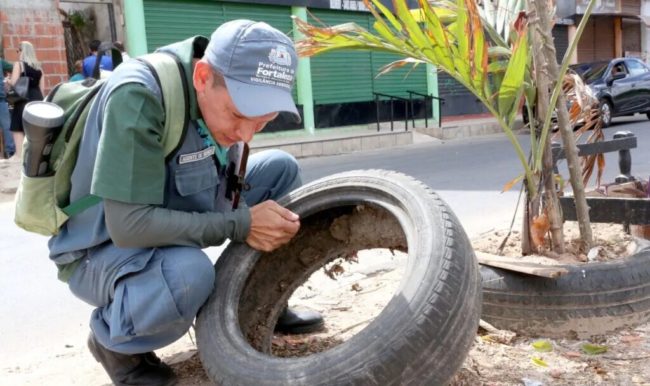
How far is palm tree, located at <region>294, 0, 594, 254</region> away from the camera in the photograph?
283cm

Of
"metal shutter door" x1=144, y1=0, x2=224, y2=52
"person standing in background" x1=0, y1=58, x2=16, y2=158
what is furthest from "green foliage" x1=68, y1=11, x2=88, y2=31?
"person standing in background" x1=0, y1=58, x2=16, y2=158

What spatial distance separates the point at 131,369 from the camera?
94.3 inches

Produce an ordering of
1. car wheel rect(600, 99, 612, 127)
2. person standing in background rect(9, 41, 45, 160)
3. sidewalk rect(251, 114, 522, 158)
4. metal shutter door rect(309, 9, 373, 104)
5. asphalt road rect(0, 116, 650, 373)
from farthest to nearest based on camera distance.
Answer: metal shutter door rect(309, 9, 373, 104) → car wheel rect(600, 99, 612, 127) → sidewalk rect(251, 114, 522, 158) → person standing in background rect(9, 41, 45, 160) → asphalt road rect(0, 116, 650, 373)

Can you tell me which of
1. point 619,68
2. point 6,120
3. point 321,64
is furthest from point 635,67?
point 6,120

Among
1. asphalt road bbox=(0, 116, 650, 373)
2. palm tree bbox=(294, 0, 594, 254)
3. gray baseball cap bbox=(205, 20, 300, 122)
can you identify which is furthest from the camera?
asphalt road bbox=(0, 116, 650, 373)

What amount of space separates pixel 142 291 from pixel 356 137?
11.4 meters

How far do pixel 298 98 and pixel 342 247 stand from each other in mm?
13423

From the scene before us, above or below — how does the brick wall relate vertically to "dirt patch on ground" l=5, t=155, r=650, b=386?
above

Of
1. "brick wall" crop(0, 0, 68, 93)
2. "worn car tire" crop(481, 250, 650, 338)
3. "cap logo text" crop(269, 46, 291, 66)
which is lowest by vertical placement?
"worn car tire" crop(481, 250, 650, 338)

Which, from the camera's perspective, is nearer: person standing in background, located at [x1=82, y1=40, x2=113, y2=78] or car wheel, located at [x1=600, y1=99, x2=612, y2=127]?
person standing in background, located at [x1=82, y1=40, x2=113, y2=78]

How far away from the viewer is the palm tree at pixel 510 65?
283 centimetres

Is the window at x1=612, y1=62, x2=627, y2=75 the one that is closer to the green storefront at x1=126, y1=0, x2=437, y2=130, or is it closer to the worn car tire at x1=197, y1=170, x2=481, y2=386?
the green storefront at x1=126, y1=0, x2=437, y2=130

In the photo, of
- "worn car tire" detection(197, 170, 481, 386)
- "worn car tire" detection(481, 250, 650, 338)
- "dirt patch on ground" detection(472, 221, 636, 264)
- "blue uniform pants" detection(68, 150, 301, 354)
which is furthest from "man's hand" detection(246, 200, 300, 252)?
"dirt patch on ground" detection(472, 221, 636, 264)

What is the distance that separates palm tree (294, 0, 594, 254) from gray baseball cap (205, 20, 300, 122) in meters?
0.81
